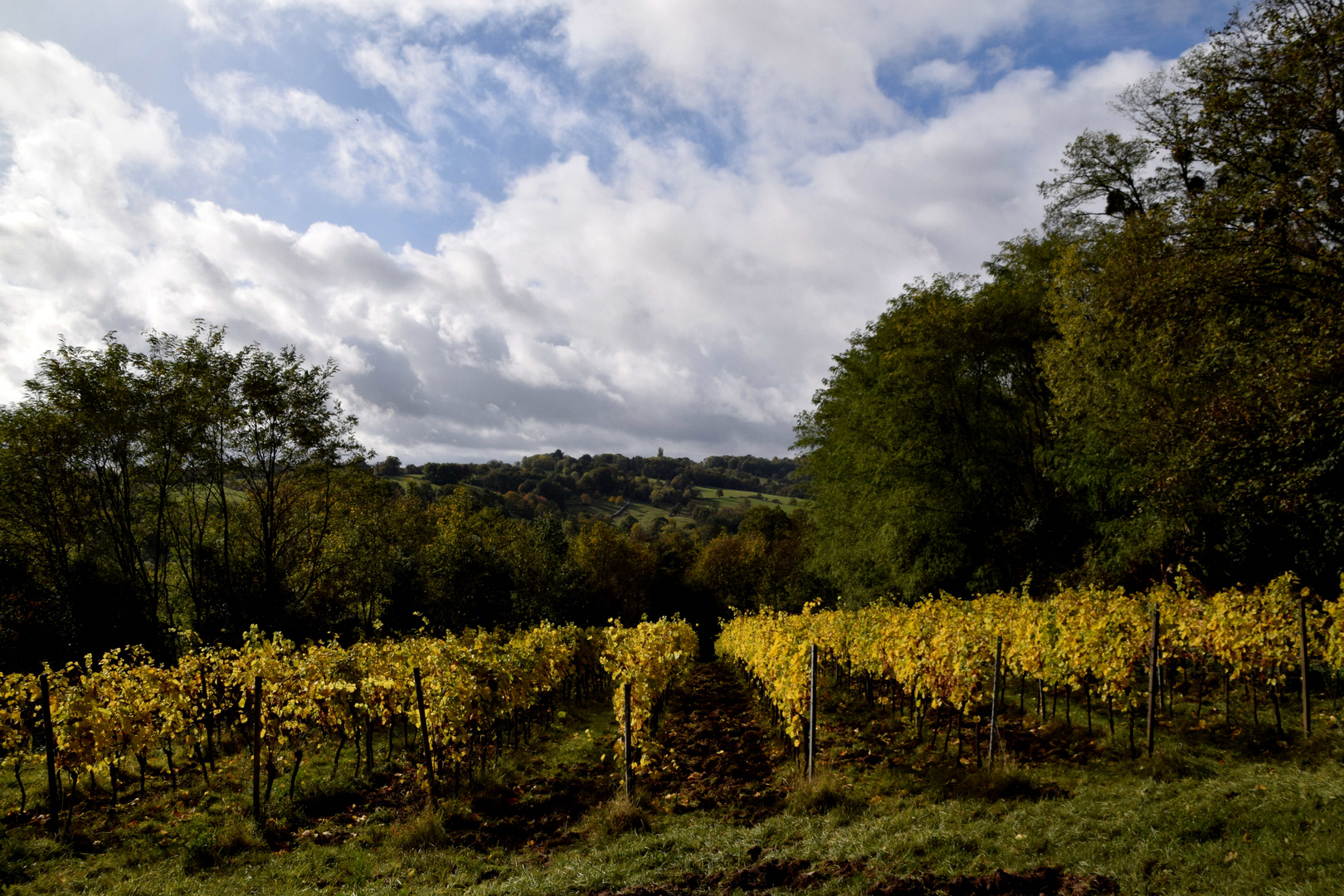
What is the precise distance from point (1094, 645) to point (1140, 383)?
792cm

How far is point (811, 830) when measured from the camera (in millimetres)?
6051

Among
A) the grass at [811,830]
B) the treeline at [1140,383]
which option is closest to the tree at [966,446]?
the treeline at [1140,383]

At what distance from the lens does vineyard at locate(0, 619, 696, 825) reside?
770cm

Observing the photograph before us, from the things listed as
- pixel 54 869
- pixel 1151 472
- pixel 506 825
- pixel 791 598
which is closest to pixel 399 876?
pixel 506 825

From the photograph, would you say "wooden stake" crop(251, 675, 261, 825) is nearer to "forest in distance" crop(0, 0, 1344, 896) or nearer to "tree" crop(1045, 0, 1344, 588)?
"forest in distance" crop(0, 0, 1344, 896)

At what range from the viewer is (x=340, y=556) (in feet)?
70.1

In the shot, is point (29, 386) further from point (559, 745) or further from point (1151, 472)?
point (1151, 472)

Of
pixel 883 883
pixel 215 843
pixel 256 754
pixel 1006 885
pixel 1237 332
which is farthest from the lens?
pixel 1237 332

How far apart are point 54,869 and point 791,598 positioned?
107ft

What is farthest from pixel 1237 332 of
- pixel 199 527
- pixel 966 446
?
pixel 199 527

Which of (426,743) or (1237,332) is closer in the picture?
(426,743)

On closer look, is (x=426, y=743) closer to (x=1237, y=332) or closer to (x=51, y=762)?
(x=51, y=762)

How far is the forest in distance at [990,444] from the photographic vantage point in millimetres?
9172

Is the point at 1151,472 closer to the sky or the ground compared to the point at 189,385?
closer to the ground
